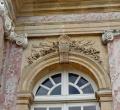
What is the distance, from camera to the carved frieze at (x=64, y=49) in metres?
7.09

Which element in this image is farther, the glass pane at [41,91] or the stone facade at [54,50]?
the glass pane at [41,91]

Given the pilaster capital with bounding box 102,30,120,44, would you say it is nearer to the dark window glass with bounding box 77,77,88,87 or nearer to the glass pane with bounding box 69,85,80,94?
the dark window glass with bounding box 77,77,88,87

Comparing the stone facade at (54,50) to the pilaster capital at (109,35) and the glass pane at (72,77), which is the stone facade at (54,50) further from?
the glass pane at (72,77)

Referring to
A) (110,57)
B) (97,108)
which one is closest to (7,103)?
(97,108)

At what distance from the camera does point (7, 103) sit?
638 cm

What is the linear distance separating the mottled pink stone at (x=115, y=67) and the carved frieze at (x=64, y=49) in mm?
267

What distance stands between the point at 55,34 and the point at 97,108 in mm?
1693

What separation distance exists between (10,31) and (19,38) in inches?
13.2

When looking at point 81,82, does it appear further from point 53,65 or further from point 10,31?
point 10,31

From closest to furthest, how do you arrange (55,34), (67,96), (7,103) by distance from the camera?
(7,103) → (67,96) → (55,34)

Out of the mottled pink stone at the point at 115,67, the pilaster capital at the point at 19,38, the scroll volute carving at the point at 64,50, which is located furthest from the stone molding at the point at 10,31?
the mottled pink stone at the point at 115,67

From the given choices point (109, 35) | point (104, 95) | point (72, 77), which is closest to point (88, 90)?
point (72, 77)

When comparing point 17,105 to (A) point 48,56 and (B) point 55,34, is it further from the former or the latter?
(B) point 55,34

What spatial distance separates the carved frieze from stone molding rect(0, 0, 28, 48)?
237 mm
